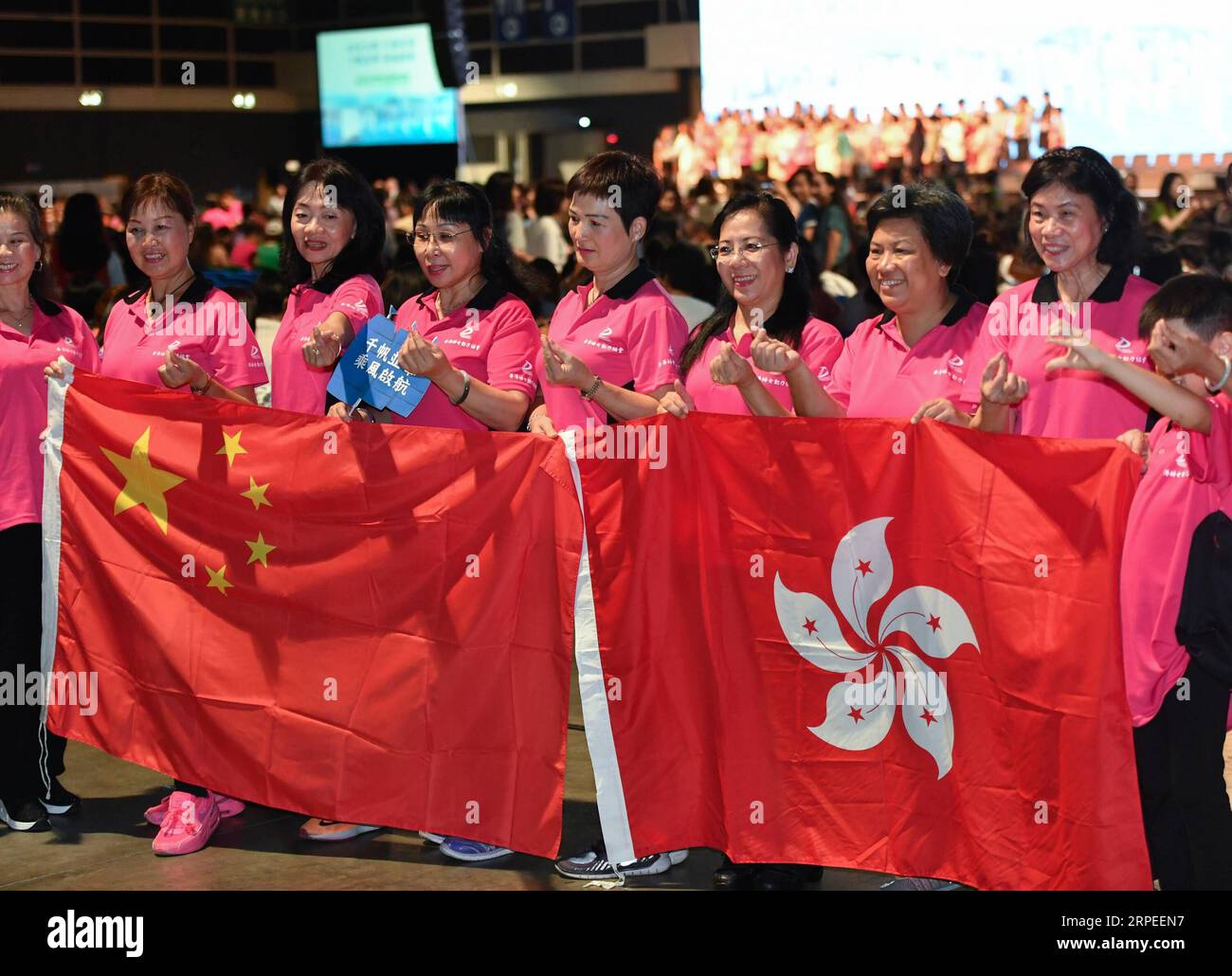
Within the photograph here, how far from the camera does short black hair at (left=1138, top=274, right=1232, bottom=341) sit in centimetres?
284

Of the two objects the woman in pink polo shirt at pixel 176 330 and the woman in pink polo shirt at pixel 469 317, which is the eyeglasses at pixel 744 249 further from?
the woman in pink polo shirt at pixel 176 330

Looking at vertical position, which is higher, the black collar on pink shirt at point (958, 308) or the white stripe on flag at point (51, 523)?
the black collar on pink shirt at point (958, 308)

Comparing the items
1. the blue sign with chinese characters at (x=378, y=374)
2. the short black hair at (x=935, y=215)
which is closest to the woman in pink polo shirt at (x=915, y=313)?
the short black hair at (x=935, y=215)

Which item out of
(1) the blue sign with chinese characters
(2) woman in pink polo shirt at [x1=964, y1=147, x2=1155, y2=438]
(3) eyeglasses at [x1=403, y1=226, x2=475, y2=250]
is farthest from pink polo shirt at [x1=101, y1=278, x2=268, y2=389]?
(2) woman in pink polo shirt at [x1=964, y1=147, x2=1155, y2=438]

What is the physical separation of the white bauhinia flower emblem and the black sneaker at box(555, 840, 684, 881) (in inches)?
23.8

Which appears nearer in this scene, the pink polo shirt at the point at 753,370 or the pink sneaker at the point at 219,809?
the pink polo shirt at the point at 753,370

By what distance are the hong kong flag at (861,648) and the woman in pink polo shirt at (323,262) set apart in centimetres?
88

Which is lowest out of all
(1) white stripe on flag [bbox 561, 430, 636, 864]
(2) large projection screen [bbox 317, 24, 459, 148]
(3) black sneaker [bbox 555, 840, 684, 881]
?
(3) black sneaker [bbox 555, 840, 684, 881]

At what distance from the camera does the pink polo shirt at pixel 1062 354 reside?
3.15 metres

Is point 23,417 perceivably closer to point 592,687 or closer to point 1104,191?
point 592,687

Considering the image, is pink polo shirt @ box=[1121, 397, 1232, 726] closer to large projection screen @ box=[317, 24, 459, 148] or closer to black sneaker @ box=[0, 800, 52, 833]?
black sneaker @ box=[0, 800, 52, 833]

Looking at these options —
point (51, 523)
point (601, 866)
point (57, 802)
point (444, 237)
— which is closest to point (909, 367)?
point (444, 237)

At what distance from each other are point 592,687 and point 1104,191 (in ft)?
5.01

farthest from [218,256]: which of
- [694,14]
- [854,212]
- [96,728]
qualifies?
[694,14]
